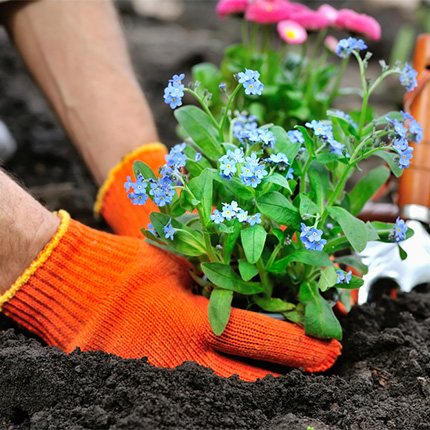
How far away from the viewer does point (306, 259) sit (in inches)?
44.6

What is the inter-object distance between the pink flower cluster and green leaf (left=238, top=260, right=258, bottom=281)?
1250 mm

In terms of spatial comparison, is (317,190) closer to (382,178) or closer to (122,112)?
(382,178)

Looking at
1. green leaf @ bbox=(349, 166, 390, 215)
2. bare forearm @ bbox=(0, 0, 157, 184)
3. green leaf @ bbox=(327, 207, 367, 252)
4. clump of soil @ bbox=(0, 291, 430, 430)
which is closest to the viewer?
clump of soil @ bbox=(0, 291, 430, 430)

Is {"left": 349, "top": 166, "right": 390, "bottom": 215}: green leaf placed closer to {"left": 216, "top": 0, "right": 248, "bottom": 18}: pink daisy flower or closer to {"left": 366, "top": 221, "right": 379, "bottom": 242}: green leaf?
{"left": 366, "top": 221, "right": 379, "bottom": 242}: green leaf

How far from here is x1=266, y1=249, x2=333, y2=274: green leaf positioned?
1126mm

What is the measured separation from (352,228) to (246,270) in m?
0.25

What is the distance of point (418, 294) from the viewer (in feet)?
5.04

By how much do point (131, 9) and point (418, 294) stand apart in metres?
3.69

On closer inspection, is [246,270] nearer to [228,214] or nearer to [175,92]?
[228,214]

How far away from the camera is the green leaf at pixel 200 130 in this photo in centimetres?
126

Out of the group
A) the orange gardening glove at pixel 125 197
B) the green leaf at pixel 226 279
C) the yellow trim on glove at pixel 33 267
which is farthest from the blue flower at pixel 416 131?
the yellow trim on glove at pixel 33 267

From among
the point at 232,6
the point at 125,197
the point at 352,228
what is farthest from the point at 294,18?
the point at 352,228

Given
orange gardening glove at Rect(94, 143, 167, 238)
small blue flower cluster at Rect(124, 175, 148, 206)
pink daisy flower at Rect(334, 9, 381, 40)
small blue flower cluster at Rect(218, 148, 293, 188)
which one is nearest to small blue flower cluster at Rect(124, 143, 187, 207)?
small blue flower cluster at Rect(124, 175, 148, 206)

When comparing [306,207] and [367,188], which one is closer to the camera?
[306,207]
